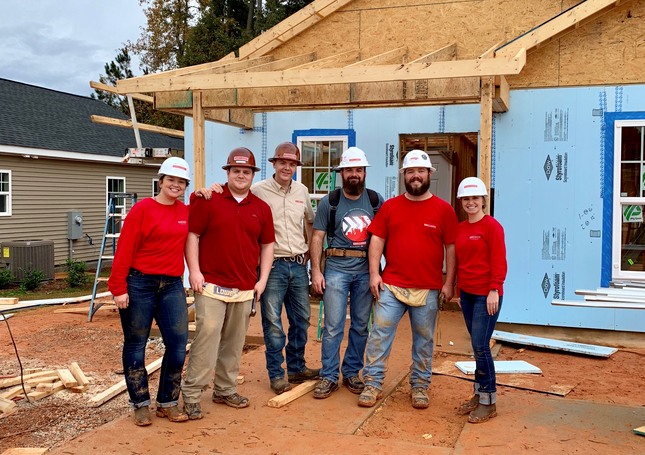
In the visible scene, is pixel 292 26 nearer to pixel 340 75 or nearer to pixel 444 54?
pixel 444 54

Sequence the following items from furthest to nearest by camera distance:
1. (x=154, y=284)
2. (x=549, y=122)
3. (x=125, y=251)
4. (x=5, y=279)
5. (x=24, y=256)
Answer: (x=24, y=256) → (x=5, y=279) → (x=549, y=122) → (x=154, y=284) → (x=125, y=251)

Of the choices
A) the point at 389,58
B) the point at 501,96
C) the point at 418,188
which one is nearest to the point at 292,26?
the point at 389,58

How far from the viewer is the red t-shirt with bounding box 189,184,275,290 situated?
434 centimetres

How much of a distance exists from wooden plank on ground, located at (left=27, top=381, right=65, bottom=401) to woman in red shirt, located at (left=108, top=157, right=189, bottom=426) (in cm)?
151

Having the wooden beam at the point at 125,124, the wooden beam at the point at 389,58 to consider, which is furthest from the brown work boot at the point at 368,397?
the wooden beam at the point at 125,124

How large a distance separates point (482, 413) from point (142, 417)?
95.2 inches

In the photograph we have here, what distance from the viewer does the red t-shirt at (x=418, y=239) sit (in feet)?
15.1

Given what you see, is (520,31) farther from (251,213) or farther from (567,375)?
(251,213)

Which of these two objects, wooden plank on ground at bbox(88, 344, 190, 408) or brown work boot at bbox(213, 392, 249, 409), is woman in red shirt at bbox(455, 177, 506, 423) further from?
wooden plank on ground at bbox(88, 344, 190, 408)

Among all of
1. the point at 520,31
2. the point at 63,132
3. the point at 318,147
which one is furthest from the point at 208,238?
the point at 63,132

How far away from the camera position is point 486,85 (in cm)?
638

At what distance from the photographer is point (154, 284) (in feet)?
13.4

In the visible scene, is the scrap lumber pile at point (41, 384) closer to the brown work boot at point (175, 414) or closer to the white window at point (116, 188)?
the brown work boot at point (175, 414)

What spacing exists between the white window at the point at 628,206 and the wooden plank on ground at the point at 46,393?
251 inches
